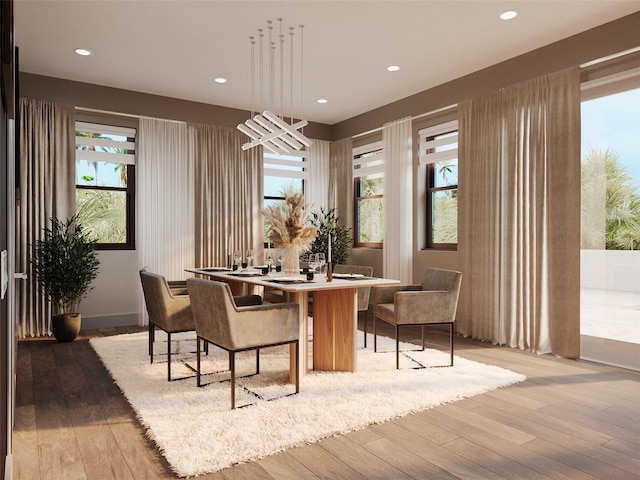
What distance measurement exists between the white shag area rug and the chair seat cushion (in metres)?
0.36

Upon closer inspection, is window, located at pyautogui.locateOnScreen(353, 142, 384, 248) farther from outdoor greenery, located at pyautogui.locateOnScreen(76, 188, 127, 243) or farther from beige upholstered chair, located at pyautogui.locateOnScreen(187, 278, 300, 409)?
beige upholstered chair, located at pyautogui.locateOnScreen(187, 278, 300, 409)

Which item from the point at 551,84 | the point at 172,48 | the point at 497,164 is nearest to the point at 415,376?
the point at 497,164

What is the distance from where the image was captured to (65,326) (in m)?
4.84

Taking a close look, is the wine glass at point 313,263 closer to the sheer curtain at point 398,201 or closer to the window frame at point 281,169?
the sheer curtain at point 398,201

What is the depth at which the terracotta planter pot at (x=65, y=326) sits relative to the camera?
15.9 ft

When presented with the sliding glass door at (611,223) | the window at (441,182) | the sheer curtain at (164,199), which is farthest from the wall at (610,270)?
the sheer curtain at (164,199)

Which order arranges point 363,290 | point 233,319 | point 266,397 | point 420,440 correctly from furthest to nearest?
1. point 363,290
2. point 266,397
3. point 233,319
4. point 420,440

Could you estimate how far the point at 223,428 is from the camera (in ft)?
8.57

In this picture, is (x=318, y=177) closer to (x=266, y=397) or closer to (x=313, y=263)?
(x=313, y=263)

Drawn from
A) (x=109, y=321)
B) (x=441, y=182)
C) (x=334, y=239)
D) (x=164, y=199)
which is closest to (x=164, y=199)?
(x=164, y=199)

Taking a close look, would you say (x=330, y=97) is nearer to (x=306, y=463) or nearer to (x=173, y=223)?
(x=173, y=223)

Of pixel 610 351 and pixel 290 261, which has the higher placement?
pixel 290 261

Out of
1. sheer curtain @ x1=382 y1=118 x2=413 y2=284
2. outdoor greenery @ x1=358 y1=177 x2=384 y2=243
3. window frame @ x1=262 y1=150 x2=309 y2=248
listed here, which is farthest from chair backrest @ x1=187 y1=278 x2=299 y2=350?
outdoor greenery @ x1=358 y1=177 x2=384 y2=243

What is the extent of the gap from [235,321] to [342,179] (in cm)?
462
